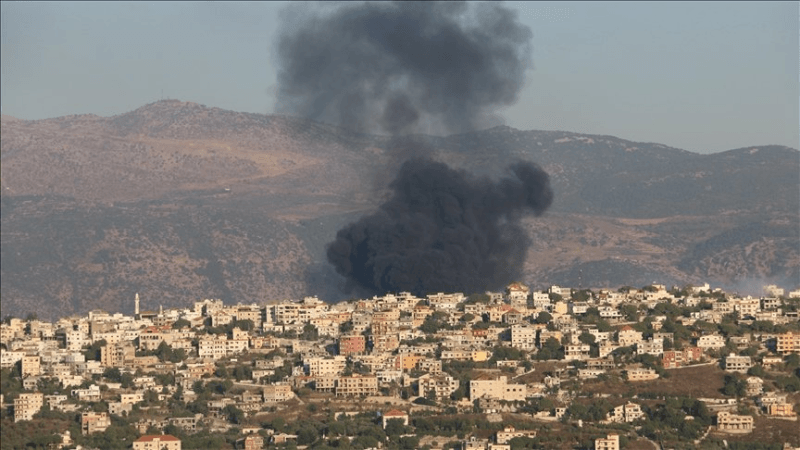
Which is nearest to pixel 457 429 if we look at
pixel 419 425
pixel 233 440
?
pixel 419 425

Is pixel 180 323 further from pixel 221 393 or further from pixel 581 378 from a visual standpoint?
pixel 581 378

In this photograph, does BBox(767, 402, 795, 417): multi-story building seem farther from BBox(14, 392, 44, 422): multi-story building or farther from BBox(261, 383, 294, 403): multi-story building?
BBox(14, 392, 44, 422): multi-story building

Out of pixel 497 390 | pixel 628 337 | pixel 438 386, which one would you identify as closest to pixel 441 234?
pixel 628 337

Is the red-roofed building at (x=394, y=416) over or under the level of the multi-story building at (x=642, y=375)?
under

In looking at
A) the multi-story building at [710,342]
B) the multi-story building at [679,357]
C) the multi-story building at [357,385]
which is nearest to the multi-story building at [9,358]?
the multi-story building at [357,385]

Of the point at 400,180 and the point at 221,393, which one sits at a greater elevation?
the point at 400,180

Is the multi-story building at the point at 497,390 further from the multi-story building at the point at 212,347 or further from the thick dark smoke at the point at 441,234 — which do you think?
the thick dark smoke at the point at 441,234
